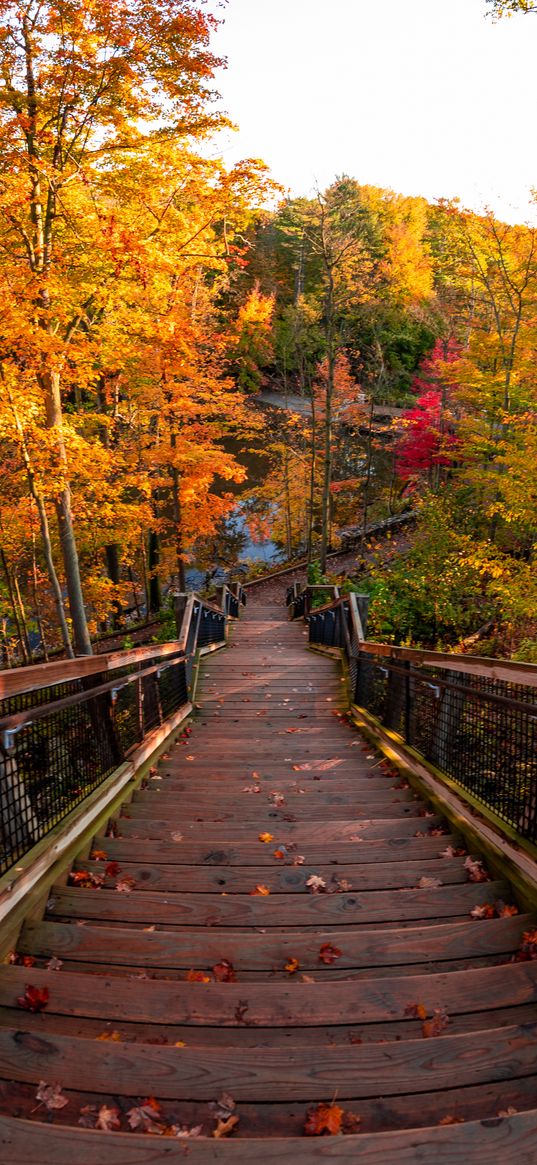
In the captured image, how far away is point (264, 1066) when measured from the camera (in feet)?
6.33

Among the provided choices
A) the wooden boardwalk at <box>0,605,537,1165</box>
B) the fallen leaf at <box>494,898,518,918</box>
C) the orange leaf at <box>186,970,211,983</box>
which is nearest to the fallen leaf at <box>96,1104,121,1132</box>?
the wooden boardwalk at <box>0,605,537,1165</box>

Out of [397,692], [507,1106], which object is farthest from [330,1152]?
[397,692]

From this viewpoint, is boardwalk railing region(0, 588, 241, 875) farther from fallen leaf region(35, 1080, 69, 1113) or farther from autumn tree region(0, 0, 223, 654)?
autumn tree region(0, 0, 223, 654)

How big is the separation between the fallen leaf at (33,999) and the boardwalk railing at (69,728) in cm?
81

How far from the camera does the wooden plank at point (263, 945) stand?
8.31 feet

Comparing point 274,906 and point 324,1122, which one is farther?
point 274,906

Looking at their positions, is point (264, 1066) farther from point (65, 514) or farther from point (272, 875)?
point (65, 514)

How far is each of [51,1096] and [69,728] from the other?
8.81 ft

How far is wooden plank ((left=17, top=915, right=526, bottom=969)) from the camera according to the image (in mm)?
2533

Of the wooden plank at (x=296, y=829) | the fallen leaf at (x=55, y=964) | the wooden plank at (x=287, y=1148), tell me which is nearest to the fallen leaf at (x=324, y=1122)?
the wooden plank at (x=287, y=1148)

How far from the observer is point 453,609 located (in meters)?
11.6

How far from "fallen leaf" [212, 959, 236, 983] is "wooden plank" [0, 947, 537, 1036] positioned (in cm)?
18

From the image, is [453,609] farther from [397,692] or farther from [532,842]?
[532,842]

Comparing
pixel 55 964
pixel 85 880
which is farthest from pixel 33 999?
pixel 85 880
